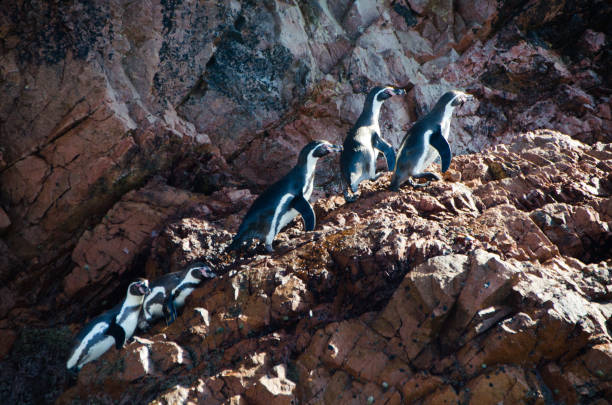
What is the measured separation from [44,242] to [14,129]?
5.48 feet

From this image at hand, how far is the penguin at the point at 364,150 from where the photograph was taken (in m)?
7.55

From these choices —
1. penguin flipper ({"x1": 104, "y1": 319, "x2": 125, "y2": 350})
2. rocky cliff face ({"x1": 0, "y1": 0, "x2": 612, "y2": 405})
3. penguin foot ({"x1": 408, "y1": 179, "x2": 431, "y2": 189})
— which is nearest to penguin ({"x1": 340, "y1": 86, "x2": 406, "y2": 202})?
rocky cliff face ({"x1": 0, "y1": 0, "x2": 612, "y2": 405})

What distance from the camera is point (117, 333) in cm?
607

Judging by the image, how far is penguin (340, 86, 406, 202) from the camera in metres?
7.55

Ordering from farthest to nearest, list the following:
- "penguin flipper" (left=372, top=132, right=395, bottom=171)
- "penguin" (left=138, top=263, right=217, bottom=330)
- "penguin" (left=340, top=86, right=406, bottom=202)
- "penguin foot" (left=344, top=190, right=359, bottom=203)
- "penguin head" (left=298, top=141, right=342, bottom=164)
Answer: "penguin flipper" (left=372, top=132, right=395, bottom=171) < "penguin" (left=340, top=86, right=406, bottom=202) < "penguin foot" (left=344, top=190, right=359, bottom=203) < "penguin head" (left=298, top=141, right=342, bottom=164) < "penguin" (left=138, top=263, right=217, bottom=330)

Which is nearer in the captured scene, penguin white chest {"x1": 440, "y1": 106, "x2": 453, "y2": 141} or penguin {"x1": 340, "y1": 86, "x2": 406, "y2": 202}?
penguin {"x1": 340, "y1": 86, "x2": 406, "y2": 202}

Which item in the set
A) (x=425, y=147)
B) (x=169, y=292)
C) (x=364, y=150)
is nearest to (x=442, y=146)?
(x=425, y=147)

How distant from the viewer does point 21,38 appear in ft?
25.6

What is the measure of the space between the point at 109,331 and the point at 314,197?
383 centimetres

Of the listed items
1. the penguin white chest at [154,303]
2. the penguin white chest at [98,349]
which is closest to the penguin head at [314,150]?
the penguin white chest at [154,303]

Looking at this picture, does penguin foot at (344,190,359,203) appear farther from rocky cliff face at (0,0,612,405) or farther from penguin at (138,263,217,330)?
penguin at (138,263,217,330)

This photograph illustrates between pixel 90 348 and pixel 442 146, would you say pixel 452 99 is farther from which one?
pixel 90 348

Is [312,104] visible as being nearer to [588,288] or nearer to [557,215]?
[557,215]

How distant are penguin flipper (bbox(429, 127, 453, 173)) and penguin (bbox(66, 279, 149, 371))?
417 centimetres
